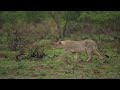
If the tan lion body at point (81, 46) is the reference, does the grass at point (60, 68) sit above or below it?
below

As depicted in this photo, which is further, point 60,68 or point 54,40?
point 54,40

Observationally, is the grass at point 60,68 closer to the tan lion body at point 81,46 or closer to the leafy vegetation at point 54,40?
the leafy vegetation at point 54,40

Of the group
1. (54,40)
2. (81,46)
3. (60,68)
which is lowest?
(60,68)

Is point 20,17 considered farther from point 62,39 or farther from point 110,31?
point 110,31

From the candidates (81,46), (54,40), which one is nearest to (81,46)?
(81,46)

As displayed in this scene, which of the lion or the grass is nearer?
the grass

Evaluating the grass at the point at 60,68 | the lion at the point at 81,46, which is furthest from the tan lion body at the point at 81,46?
the grass at the point at 60,68

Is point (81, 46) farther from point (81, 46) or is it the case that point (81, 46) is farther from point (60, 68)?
point (60, 68)

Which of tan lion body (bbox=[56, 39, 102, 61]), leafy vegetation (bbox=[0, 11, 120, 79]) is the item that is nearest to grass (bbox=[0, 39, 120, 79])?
leafy vegetation (bbox=[0, 11, 120, 79])

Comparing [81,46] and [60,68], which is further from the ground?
[81,46]

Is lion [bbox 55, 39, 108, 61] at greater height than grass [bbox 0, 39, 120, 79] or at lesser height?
greater

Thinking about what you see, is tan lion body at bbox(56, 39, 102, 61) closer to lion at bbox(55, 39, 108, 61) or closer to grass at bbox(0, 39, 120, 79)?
lion at bbox(55, 39, 108, 61)

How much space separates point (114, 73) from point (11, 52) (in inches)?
86.0
